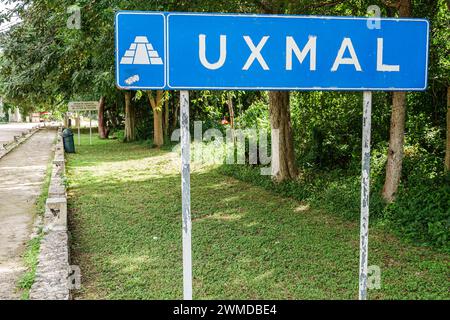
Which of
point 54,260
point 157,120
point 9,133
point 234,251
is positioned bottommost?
point 234,251

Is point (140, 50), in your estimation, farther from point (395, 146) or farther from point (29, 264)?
point (395, 146)

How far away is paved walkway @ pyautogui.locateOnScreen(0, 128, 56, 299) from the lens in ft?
18.0

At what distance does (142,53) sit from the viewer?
282 cm

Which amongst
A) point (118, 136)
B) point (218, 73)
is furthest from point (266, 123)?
point (118, 136)

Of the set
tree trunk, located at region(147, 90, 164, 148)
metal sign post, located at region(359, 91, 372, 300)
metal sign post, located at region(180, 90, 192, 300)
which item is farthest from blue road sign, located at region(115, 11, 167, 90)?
tree trunk, located at region(147, 90, 164, 148)

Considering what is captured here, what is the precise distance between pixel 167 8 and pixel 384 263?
505 centimetres

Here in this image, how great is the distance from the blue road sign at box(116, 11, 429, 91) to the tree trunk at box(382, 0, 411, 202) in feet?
15.6

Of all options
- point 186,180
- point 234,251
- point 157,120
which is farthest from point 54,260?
point 157,120

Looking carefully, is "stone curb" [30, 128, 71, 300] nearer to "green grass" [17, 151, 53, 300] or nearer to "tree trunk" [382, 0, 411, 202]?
"green grass" [17, 151, 53, 300]

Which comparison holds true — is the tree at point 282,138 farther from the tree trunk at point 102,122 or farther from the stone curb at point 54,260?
the tree trunk at point 102,122

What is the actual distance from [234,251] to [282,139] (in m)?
4.83

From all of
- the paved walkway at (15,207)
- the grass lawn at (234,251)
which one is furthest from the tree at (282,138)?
the paved walkway at (15,207)
